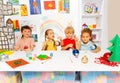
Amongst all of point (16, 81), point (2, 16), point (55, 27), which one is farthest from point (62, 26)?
point (16, 81)

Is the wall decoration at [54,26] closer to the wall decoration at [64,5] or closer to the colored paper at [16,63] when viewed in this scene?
the wall decoration at [64,5]

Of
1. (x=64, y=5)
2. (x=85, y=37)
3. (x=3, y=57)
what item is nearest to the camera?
(x=3, y=57)

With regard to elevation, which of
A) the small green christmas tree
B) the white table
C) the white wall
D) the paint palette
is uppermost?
the white wall

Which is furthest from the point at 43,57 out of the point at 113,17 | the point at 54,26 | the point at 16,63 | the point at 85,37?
the point at 113,17

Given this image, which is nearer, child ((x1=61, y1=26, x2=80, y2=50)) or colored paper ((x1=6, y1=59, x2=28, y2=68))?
colored paper ((x1=6, y1=59, x2=28, y2=68))

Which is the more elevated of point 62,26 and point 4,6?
point 4,6

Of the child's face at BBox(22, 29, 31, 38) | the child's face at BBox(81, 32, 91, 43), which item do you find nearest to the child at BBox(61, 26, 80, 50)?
the child's face at BBox(81, 32, 91, 43)

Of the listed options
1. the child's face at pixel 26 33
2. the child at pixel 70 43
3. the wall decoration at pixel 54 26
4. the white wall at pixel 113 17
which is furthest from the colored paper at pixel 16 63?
the white wall at pixel 113 17

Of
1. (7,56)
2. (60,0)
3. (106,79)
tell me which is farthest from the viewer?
(60,0)

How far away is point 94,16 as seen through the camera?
3721 millimetres

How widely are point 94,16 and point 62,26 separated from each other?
2.10 feet

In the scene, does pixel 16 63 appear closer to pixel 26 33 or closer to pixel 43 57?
pixel 43 57

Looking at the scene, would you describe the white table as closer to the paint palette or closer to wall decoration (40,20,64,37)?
the paint palette

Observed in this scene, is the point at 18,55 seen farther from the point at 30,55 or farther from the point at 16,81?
the point at 16,81
